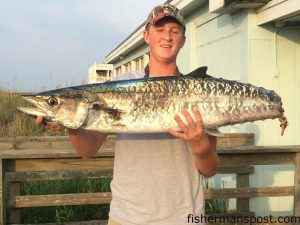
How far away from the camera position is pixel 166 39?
2617mm

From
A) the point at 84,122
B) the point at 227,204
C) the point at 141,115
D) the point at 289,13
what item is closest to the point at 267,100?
the point at 141,115

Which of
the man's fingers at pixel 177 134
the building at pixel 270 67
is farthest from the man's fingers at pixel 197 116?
the building at pixel 270 67

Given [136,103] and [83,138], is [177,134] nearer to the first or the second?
[136,103]

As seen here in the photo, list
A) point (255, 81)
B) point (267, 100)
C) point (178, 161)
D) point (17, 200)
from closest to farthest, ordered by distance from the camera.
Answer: point (178, 161) → point (267, 100) → point (17, 200) → point (255, 81)

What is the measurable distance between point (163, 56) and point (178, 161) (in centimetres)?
59

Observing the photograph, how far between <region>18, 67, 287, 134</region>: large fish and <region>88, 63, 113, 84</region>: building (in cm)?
2138

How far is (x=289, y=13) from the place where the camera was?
5.25 metres

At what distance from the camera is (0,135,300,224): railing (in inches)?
191

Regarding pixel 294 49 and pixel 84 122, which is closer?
pixel 84 122

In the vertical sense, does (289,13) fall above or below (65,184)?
above

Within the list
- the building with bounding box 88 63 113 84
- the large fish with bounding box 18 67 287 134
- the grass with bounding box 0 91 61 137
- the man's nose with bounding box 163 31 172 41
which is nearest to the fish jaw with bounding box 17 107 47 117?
the large fish with bounding box 18 67 287 134

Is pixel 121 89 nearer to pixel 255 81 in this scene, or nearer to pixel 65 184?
pixel 255 81

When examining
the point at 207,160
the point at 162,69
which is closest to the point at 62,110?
the point at 162,69

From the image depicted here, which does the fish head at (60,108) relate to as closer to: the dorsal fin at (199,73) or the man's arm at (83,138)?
the man's arm at (83,138)
